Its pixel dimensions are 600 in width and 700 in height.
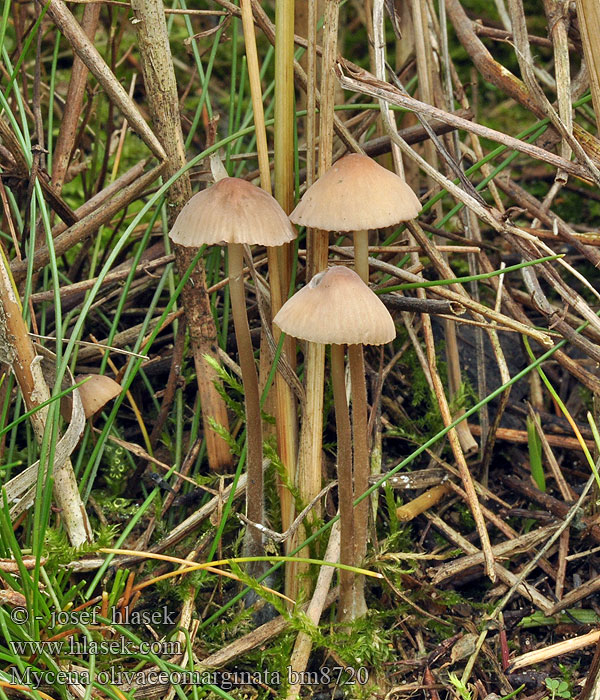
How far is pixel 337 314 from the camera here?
3.71ft

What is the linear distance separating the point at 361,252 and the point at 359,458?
1.30 feet

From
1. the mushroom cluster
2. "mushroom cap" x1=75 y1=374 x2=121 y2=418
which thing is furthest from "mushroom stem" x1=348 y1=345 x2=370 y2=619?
"mushroom cap" x1=75 y1=374 x2=121 y2=418

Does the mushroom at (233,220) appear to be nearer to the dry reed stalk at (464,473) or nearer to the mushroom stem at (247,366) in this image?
the mushroom stem at (247,366)

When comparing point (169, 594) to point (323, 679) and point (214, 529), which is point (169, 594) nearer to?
point (214, 529)

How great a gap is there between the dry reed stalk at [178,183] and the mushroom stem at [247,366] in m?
0.25

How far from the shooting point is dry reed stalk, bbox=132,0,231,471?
1.45 meters

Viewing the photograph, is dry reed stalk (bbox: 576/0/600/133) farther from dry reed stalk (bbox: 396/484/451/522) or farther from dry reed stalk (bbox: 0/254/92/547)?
dry reed stalk (bbox: 0/254/92/547)

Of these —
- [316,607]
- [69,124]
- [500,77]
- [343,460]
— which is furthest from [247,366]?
[500,77]

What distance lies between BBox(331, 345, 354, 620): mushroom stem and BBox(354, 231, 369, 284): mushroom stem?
0.14 meters

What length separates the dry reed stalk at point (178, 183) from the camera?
1.45 metres

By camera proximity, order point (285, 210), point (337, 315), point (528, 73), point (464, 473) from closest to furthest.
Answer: point (337, 315), point (285, 210), point (528, 73), point (464, 473)

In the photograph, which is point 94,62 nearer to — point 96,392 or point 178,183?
point 178,183

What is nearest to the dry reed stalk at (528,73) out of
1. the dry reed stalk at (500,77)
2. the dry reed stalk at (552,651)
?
the dry reed stalk at (500,77)

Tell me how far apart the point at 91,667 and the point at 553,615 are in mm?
961
